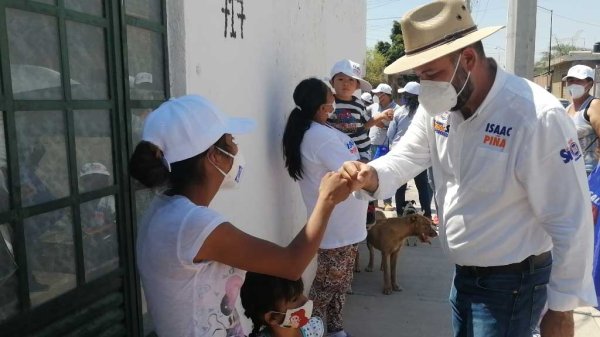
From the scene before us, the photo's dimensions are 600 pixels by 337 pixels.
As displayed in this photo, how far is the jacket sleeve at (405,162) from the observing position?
2.35m

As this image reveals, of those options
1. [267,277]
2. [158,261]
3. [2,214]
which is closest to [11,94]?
[2,214]

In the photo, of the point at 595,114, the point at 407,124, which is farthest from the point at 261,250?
the point at 407,124

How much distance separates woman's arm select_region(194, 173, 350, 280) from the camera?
1.55 m

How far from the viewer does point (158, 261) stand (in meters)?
1.60

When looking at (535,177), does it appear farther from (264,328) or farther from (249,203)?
(249,203)

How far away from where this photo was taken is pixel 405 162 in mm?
2430

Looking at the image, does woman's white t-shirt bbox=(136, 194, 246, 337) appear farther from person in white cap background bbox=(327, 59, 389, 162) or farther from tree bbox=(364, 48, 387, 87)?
tree bbox=(364, 48, 387, 87)

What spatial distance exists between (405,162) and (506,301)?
74cm

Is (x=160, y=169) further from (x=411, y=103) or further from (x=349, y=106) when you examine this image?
(x=411, y=103)

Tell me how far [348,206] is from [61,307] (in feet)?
6.61

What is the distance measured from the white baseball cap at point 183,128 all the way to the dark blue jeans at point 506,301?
118 cm

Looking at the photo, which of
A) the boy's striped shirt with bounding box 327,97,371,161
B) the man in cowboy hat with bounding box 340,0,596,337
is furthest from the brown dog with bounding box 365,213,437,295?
the man in cowboy hat with bounding box 340,0,596,337

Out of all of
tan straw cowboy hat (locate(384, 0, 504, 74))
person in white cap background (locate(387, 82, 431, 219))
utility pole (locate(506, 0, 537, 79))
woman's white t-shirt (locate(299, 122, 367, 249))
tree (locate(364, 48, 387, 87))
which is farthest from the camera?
tree (locate(364, 48, 387, 87))

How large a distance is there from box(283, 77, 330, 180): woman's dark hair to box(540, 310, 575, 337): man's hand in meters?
2.01
